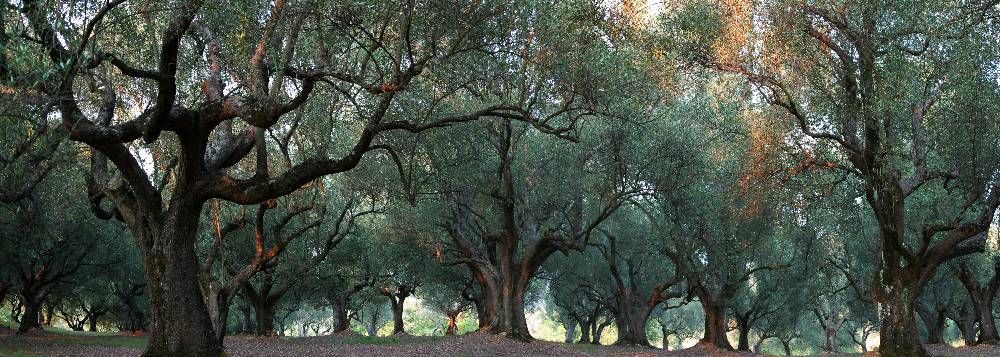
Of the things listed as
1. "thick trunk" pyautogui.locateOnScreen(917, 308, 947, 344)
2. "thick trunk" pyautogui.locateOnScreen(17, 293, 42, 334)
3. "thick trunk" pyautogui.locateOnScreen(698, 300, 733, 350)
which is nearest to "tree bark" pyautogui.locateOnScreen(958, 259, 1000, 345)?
"thick trunk" pyautogui.locateOnScreen(917, 308, 947, 344)

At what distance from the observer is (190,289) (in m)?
16.9

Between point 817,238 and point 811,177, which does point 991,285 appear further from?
point 811,177

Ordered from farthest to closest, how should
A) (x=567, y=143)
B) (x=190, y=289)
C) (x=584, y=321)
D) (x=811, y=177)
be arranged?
(x=584, y=321) → (x=567, y=143) → (x=811, y=177) → (x=190, y=289)

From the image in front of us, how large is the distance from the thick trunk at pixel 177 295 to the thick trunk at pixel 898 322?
20.4 metres

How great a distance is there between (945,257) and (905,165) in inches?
130

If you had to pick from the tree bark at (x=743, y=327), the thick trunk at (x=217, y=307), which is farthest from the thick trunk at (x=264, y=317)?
the tree bark at (x=743, y=327)

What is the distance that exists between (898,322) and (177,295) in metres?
21.8

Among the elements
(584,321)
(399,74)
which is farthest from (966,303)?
(399,74)

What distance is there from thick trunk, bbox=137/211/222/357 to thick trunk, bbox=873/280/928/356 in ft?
67.0

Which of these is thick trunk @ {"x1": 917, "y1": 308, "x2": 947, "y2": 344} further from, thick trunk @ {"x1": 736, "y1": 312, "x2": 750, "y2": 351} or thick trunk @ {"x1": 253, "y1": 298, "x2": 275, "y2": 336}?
thick trunk @ {"x1": 253, "y1": 298, "x2": 275, "y2": 336}

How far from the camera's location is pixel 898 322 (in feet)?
78.2

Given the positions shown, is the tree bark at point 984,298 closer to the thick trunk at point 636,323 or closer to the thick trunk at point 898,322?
the thick trunk at point 636,323

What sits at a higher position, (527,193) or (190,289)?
Result: (527,193)

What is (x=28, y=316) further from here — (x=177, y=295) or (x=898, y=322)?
(x=898, y=322)
